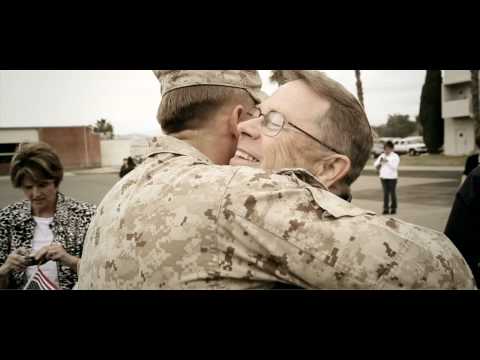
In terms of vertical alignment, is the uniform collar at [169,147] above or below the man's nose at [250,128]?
below

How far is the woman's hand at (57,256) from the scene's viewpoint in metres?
2.22

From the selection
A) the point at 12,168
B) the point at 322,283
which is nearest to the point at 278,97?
the point at 322,283

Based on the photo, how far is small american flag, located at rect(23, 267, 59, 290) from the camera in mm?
2053

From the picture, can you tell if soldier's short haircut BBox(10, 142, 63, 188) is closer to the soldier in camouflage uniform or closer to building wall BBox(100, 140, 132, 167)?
building wall BBox(100, 140, 132, 167)

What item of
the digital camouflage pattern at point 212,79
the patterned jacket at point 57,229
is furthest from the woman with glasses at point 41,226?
the digital camouflage pattern at point 212,79

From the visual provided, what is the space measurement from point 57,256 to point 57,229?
20 centimetres

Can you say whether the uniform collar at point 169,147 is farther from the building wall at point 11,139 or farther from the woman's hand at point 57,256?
the building wall at point 11,139

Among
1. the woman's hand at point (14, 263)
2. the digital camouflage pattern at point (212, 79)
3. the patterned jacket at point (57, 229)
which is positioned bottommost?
the woman's hand at point (14, 263)

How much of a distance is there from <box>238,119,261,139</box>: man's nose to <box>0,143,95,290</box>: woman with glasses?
132 centimetres

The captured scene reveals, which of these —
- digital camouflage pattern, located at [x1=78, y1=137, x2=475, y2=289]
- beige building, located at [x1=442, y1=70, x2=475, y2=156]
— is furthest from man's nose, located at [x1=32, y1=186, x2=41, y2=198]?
beige building, located at [x1=442, y1=70, x2=475, y2=156]

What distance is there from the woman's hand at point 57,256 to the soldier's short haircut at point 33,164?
→ 453 millimetres

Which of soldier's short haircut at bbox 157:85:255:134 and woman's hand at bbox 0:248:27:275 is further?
woman's hand at bbox 0:248:27:275
